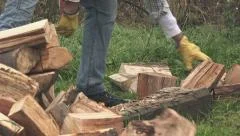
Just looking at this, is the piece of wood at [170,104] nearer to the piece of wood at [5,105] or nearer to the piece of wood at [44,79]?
the piece of wood at [44,79]

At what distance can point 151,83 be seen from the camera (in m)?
3.92

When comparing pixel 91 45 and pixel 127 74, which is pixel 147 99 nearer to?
pixel 91 45

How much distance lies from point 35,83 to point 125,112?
59 centimetres

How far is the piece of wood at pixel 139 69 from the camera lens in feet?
15.0

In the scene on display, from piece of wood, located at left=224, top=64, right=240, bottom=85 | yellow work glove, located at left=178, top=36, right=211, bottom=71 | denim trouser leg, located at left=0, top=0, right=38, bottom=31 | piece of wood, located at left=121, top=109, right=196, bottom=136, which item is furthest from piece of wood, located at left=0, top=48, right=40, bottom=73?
piece of wood, located at left=224, top=64, right=240, bottom=85

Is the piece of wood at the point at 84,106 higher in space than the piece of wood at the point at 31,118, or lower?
lower

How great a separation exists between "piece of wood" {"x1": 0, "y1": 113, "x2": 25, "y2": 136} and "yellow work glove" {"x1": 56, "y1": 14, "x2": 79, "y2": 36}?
1.21 metres

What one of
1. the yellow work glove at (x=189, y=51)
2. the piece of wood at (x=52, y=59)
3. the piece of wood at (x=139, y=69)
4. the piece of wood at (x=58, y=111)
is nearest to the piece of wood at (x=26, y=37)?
the piece of wood at (x=52, y=59)

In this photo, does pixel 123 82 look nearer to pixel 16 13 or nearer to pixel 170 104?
pixel 170 104

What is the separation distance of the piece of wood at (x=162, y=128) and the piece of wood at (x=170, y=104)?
0.84 metres

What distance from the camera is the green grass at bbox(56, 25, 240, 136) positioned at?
3.55 m

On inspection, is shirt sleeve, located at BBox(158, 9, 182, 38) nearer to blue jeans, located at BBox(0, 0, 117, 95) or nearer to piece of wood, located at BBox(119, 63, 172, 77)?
blue jeans, located at BBox(0, 0, 117, 95)

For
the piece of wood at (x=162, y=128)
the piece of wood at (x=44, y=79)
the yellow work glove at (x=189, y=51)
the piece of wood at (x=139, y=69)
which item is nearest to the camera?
the piece of wood at (x=162, y=128)

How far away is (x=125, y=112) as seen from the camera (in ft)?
10.9
